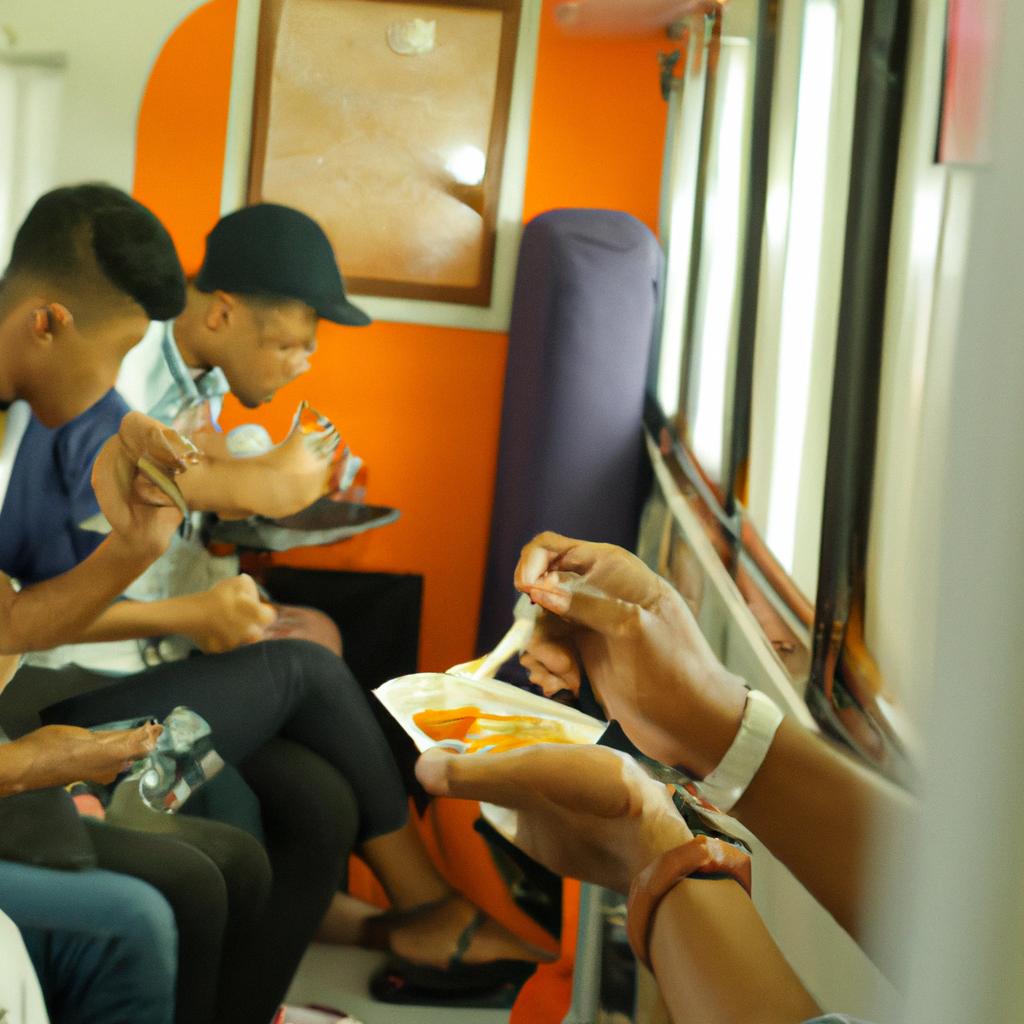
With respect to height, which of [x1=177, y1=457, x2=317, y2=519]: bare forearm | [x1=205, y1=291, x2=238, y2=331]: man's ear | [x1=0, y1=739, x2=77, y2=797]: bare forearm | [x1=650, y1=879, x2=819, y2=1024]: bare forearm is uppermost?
[x1=205, y1=291, x2=238, y2=331]: man's ear

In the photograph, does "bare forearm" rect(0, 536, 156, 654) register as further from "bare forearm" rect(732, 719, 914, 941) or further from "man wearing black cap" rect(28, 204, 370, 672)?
"bare forearm" rect(732, 719, 914, 941)

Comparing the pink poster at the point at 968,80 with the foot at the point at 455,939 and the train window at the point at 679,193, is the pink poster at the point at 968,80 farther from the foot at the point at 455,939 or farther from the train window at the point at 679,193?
the foot at the point at 455,939

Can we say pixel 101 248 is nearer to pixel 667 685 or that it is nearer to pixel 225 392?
pixel 225 392

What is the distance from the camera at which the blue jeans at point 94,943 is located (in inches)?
23.2

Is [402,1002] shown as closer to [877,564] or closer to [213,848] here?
[213,848]

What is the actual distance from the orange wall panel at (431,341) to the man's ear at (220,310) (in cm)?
2

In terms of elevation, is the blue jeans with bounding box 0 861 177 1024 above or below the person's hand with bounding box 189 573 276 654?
below

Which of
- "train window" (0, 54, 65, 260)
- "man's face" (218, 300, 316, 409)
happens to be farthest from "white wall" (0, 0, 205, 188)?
"man's face" (218, 300, 316, 409)

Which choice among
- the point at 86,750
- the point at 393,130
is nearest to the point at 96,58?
the point at 393,130

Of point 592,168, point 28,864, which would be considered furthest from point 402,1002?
point 592,168

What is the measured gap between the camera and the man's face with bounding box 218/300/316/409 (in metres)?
0.60

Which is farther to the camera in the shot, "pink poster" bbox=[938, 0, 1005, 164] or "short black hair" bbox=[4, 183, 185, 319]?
"short black hair" bbox=[4, 183, 185, 319]

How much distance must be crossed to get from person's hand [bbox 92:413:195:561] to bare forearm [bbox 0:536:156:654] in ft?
0.04

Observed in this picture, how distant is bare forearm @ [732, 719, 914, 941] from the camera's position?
1.57 feet
